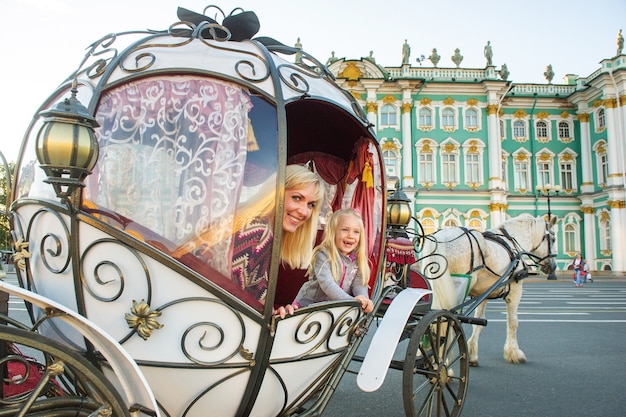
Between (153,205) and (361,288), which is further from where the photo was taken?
(361,288)

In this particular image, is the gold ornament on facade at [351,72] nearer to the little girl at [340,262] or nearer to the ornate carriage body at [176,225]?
the little girl at [340,262]

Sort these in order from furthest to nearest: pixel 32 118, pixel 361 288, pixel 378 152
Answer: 1. pixel 378 152
2. pixel 361 288
3. pixel 32 118

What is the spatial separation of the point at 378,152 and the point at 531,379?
3524 mm

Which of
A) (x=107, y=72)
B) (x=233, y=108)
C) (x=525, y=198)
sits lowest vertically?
Answer: (x=233, y=108)

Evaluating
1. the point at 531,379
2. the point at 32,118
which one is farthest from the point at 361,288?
the point at 531,379

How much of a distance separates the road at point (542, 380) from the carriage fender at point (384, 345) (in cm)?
147

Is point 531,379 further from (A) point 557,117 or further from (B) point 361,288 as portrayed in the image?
(A) point 557,117

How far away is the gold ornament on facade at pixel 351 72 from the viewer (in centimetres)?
3019

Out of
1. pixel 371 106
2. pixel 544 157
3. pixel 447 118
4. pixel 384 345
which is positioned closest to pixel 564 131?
pixel 544 157

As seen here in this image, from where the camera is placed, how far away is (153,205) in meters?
2.19

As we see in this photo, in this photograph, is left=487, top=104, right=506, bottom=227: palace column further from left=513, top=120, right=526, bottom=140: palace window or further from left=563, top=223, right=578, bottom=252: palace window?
left=563, top=223, right=578, bottom=252: palace window

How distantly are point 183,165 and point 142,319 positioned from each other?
2.28 feet

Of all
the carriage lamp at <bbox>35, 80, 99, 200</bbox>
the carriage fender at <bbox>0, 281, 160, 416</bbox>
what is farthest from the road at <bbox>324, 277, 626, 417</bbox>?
the carriage lamp at <bbox>35, 80, 99, 200</bbox>

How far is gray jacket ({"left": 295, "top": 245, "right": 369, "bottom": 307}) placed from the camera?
2.90 meters
